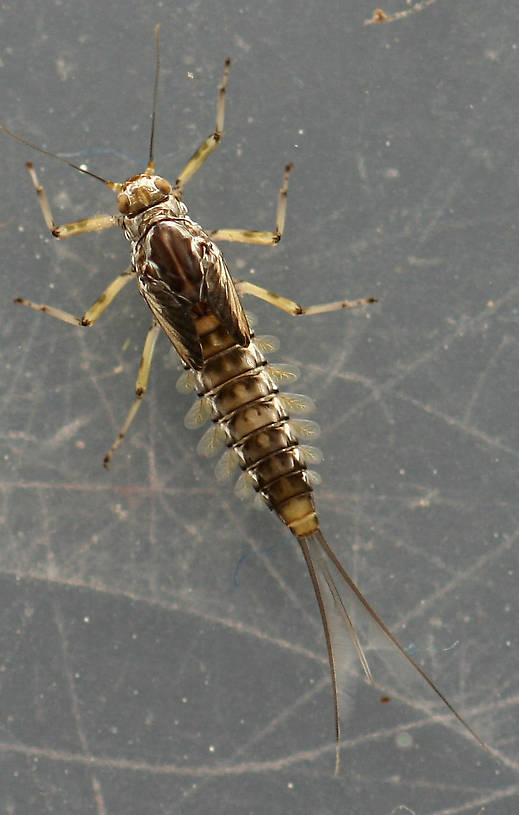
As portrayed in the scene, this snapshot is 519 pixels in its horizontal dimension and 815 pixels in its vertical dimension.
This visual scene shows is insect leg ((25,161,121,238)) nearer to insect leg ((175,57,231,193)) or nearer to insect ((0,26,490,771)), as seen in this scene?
insect ((0,26,490,771))

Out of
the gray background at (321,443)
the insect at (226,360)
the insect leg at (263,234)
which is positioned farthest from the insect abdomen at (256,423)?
the insect leg at (263,234)

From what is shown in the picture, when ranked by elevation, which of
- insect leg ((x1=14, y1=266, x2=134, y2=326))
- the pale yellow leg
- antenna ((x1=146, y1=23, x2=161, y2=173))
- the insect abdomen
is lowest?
the insect abdomen

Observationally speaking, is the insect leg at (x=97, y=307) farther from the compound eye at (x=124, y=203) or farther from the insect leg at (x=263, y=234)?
the insect leg at (x=263, y=234)

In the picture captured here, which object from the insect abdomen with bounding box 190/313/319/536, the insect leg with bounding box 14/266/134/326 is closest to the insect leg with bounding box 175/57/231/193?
the insect leg with bounding box 14/266/134/326

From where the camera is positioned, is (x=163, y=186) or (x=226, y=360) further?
(x=163, y=186)

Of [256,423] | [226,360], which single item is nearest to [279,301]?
[226,360]

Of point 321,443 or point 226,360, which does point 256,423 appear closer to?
point 226,360

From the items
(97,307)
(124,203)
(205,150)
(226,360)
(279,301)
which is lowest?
(226,360)

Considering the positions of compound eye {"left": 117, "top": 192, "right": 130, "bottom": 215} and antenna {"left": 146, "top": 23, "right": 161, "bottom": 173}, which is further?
antenna {"left": 146, "top": 23, "right": 161, "bottom": 173}
